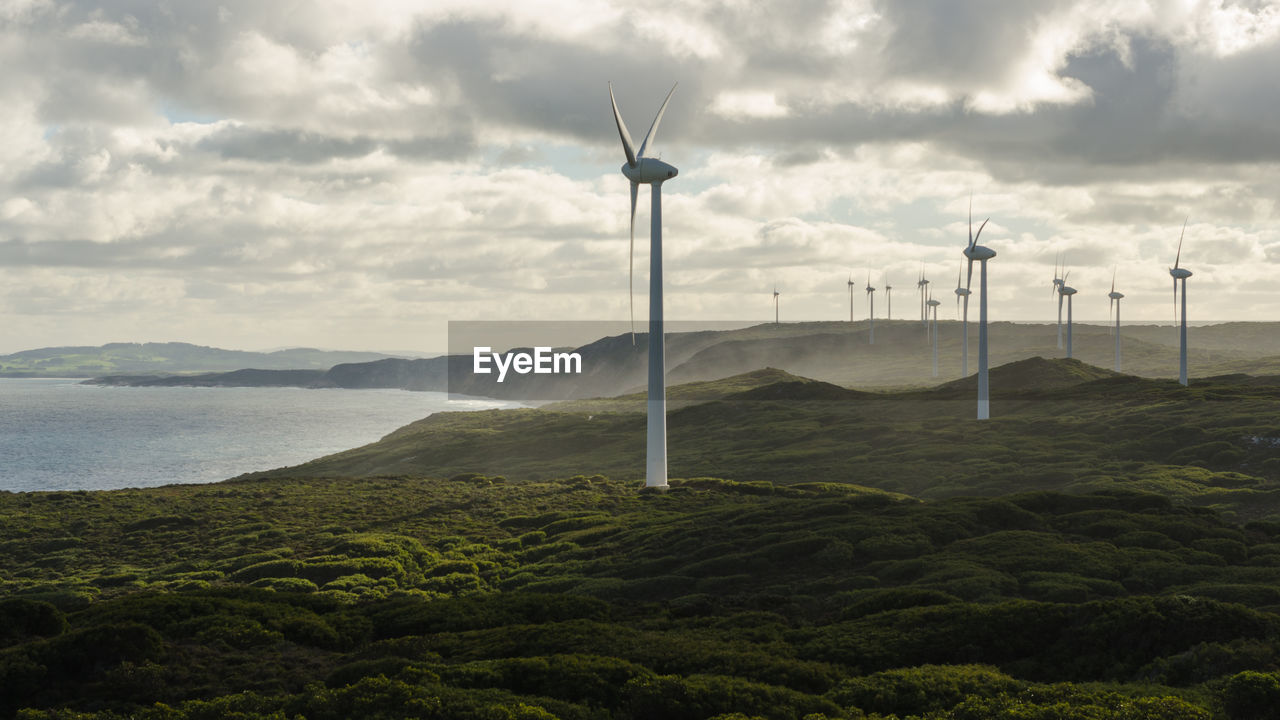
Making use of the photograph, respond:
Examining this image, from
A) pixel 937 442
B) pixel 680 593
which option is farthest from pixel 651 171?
pixel 937 442

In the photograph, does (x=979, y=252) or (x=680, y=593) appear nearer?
(x=680, y=593)

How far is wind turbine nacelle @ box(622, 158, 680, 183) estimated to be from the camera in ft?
228

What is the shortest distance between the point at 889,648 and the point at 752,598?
37.2 ft

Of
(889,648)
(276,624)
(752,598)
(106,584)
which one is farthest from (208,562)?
(889,648)

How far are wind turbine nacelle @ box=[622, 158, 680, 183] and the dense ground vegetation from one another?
27.0 m

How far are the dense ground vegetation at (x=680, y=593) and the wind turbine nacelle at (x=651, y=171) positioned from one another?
1061 inches

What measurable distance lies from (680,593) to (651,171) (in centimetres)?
3780

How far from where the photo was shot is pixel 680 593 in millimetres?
43375

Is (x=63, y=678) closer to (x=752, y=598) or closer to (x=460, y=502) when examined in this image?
(x=752, y=598)

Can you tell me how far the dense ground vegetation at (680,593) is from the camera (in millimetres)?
24219

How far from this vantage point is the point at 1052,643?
96.1 ft

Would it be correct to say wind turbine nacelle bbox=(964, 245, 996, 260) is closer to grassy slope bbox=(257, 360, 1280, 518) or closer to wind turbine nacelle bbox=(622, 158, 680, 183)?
grassy slope bbox=(257, 360, 1280, 518)

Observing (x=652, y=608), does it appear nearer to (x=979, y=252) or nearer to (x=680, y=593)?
(x=680, y=593)

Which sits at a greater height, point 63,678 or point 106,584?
point 63,678
